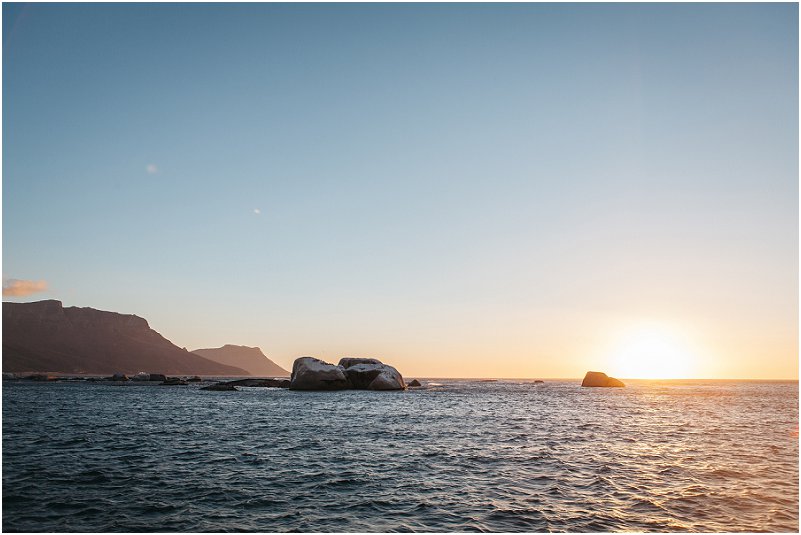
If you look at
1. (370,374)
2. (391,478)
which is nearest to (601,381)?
(370,374)

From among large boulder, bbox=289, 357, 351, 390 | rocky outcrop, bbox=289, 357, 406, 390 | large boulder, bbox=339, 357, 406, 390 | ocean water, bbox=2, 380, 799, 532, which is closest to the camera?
ocean water, bbox=2, 380, 799, 532

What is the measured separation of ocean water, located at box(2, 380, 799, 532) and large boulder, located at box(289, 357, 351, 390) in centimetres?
5560

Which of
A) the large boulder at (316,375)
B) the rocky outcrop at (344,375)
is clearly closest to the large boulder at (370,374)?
the rocky outcrop at (344,375)

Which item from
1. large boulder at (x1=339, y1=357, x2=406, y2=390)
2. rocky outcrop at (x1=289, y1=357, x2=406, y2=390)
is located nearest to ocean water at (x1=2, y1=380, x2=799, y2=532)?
rocky outcrop at (x1=289, y1=357, x2=406, y2=390)

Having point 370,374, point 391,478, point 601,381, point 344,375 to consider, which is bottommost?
point 601,381

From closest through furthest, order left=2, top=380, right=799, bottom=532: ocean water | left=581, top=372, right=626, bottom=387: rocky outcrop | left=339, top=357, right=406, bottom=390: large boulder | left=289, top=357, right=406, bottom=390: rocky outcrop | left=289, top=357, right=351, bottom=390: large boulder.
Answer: left=2, top=380, right=799, bottom=532: ocean water
left=289, top=357, right=351, bottom=390: large boulder
left=289, top=357, right=406, bottom=390: rocky outcrop
left=339, top=357, right=406, bottom=390: large boulder
left=581, top=372, right=626, bottom=387: rocky outcrop

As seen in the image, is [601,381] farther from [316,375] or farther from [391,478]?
[391,478]

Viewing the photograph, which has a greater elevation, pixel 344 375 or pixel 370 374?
pixel 370 374

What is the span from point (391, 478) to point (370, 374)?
273ft

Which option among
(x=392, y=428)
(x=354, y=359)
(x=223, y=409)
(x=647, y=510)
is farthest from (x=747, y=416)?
(x=354, y=359)

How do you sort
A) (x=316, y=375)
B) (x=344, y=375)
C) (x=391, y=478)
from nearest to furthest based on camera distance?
1. (x=391, y=478)
2. (x=316, y=375)
3. (x=344, y=375)

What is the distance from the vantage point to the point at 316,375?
94.6m

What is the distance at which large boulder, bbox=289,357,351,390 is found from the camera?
9475 cm

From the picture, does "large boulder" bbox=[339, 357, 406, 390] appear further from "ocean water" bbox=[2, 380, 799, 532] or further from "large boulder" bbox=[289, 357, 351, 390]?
"ocean water" bbox=[2, 380, 799, 532]
